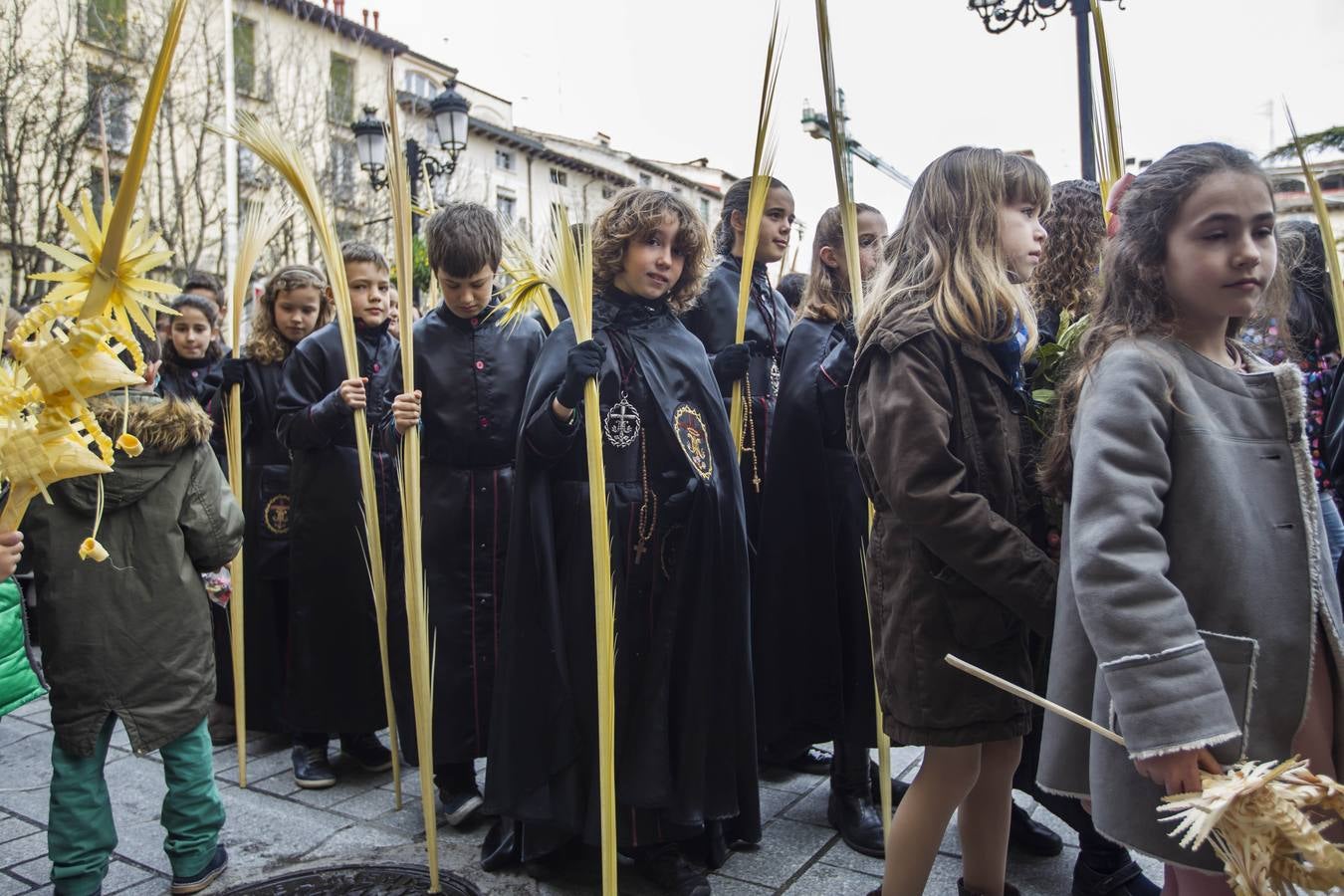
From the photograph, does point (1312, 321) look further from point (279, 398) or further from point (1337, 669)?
point (279, 398)

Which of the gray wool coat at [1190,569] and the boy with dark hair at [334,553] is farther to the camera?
the boy with dark hair at [334,553]

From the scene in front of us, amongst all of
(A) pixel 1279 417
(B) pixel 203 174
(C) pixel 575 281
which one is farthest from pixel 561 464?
(B) pixel 203 174

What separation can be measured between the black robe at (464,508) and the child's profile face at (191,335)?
169cm

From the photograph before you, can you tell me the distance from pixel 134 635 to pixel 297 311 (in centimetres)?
196

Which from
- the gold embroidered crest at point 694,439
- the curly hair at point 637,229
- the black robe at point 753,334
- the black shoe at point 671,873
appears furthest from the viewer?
the black robe at point 753,334

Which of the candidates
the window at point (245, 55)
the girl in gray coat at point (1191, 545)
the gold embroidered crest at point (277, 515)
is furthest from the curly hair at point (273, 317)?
the window at point (245, 55)

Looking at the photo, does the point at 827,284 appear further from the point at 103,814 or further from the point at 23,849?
the point at 23,849

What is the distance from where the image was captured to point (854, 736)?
133 inches

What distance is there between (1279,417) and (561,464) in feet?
6.31

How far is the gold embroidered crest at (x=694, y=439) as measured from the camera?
2.98m

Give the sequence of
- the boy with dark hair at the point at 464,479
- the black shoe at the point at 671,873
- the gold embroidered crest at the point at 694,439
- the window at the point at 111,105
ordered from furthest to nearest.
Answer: the window at the point at 111,105, the boy with dark hair at the point at 464,479, the gold embroidered crest at the point at 694,439, the black shoe at the point at 671,873

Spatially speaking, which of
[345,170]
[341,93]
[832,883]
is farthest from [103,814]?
[341,93]

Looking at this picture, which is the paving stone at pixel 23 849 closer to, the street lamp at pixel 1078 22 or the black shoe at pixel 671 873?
the black shoe at pixel 671 873

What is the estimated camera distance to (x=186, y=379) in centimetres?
479
